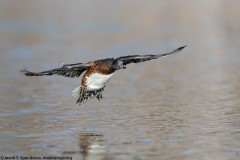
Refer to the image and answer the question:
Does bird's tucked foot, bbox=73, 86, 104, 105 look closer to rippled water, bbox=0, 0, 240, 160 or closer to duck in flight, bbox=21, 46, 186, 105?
duck in flight, bbox=21, 46, 186, 105

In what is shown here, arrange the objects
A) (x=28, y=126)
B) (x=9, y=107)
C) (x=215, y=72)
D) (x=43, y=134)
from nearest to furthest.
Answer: (x=43, y=134)
(x=28, y=126)
(x=9, y=107)
(x=215, y=72)

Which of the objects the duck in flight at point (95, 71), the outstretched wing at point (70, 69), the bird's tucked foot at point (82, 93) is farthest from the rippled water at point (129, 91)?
the outstretched wing at point (70, 69)

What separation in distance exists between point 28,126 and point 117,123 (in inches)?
53.8

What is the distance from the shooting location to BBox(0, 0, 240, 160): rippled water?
380 inches

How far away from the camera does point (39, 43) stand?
81.4 ft

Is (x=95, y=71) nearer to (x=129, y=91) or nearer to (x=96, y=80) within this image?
(x=96, y=80)

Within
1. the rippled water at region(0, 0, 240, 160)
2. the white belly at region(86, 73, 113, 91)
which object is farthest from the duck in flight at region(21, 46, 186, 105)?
the rippled water at region(0, 0, 240, 160)

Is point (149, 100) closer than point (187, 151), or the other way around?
point (187, 151)

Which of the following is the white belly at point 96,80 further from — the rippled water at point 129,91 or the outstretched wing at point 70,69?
the rippled water at point 129,91

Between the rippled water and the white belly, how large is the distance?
1.88 ft

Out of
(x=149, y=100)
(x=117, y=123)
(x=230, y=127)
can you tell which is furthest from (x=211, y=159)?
(x=149, y=100)

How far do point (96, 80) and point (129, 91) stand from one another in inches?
148

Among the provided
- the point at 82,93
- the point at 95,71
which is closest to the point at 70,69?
the point at 95,71

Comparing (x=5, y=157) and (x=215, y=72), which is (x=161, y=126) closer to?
(x=5, y=157)
